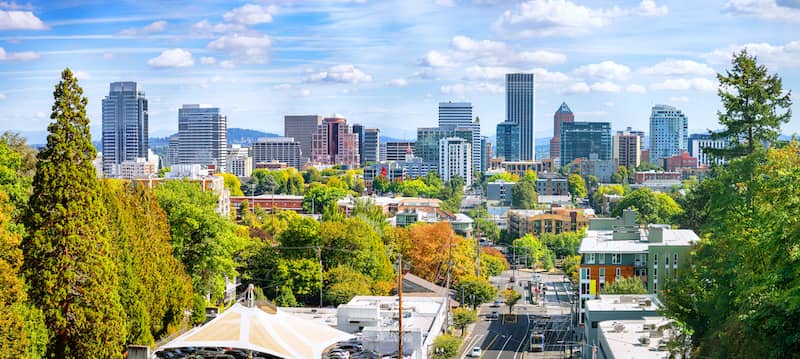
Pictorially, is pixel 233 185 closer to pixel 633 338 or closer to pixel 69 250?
pixel 633 338

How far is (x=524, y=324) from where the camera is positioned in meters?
48.1

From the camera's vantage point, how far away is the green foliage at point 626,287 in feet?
136

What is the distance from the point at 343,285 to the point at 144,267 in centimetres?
1645

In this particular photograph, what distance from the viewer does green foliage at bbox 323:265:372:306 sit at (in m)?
40.3

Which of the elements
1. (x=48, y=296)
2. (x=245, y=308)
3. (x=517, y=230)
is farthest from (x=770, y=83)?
(x=517, y=230)

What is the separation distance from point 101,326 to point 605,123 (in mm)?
179390

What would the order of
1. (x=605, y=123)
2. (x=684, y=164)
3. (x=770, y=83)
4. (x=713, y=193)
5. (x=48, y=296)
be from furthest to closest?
1. (x=605, y=123)
2. (x=684, y=164)
3. (x=770, y=83)
4. (x=713, y=193)
5. (x=48, y=296)

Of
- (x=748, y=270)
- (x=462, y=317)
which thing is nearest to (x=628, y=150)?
(x=462, y=317)

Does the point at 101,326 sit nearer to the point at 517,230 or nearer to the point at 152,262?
the point at 152,262

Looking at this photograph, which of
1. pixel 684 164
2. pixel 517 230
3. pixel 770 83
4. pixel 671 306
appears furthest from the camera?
pixel 684 164

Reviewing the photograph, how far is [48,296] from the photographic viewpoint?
1942 centimetres

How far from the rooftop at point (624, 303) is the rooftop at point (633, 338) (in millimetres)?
1791

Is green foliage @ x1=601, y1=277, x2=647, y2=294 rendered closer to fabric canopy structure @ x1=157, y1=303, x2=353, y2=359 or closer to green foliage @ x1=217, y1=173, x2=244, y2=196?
fabric canopy structure @ x1=157, y1=303, x2=353, y2=359

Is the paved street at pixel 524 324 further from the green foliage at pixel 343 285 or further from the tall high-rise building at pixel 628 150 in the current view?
the tall high-rise building at pixel 628 150
